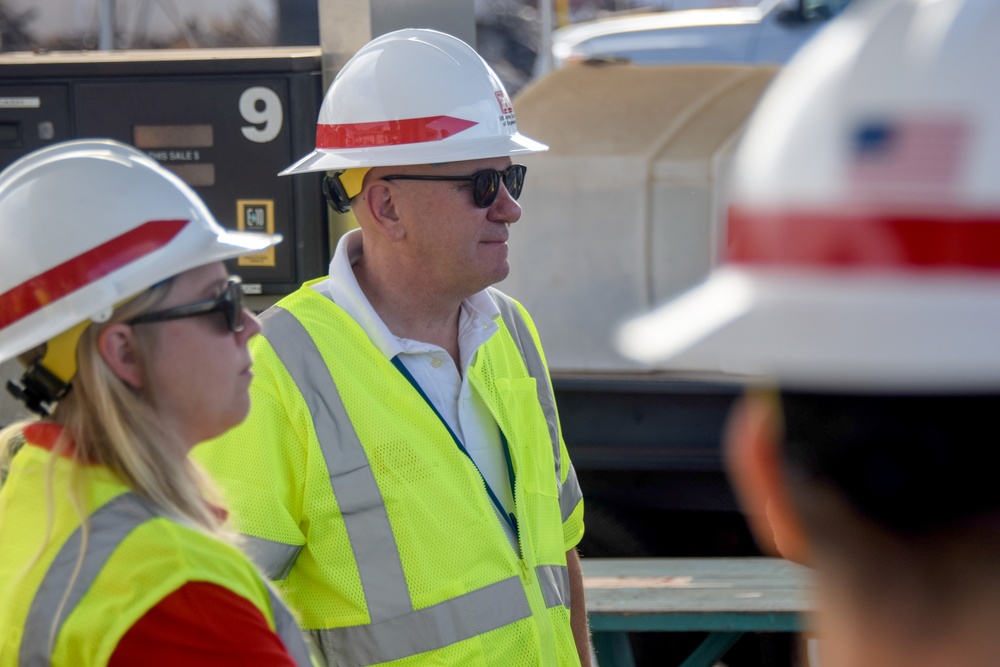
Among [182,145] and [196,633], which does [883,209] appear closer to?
[196,633]

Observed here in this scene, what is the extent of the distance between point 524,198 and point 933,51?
3.75m

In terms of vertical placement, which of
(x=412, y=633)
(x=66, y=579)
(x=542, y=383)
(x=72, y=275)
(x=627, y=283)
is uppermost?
(x=72, y=275)

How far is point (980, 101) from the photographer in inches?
33.5

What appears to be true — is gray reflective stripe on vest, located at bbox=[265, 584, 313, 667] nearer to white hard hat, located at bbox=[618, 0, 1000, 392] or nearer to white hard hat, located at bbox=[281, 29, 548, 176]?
white hard hat, located at bbox=[618, 0, 1000, 392]

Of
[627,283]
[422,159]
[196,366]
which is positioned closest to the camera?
[196,366]

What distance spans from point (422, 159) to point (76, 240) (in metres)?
1.21

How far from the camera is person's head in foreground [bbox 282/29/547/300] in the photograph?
2914mm

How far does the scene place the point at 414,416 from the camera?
2.59 m

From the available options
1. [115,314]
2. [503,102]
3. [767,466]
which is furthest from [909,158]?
[503,102]


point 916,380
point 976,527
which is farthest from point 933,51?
point 976,527

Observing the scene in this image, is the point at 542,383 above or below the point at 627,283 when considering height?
above

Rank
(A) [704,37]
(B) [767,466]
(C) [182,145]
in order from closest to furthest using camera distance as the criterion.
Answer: (B) [767,466], (C) [182,145], (A) [704,37]

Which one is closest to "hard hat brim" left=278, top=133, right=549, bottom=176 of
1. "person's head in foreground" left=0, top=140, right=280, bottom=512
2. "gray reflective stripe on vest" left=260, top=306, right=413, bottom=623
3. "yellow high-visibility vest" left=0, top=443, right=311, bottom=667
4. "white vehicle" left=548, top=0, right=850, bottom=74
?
"gray reflective stripe on vest" left=260, top=306, right=413, bottom=623

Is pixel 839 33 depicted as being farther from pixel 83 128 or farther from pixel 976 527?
pixel 83 128
